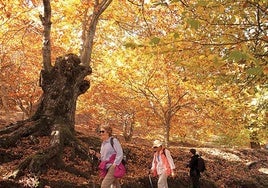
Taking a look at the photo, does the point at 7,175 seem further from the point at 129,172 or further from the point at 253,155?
the point at 253,155

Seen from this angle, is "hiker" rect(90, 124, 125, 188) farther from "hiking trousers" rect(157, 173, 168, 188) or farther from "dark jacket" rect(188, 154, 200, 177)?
"dark jacket" rect(188, 154, 200, 177)

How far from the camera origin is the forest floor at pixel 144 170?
9355 mm

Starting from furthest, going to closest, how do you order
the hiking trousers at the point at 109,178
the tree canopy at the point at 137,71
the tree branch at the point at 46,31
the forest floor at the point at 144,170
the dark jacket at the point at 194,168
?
the tree canopy at the point at 137,71 → the tree branch at the point at 46,31 → the dark jacket at the point at 194,168 → the forest floor at the point at 144,170 → the hiking trousers at the point at 109,178

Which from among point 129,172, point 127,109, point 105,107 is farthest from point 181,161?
point 105,107

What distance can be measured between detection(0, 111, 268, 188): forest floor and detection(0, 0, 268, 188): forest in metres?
0.05

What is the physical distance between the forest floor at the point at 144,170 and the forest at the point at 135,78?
5cm

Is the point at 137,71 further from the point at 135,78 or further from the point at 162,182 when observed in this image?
the point at 162,182

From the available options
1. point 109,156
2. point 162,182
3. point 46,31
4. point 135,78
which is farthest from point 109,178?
point 135,78

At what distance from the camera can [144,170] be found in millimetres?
12914

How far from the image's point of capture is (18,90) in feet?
80.0

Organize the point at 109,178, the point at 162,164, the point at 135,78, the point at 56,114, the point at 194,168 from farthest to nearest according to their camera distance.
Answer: the point at 135,78 < the point at 56,114 < the point at 194,168 < the point at 162,164 < the point at 109,178

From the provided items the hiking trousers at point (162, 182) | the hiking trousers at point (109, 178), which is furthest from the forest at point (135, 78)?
the hiking trousers at point (109, 178)

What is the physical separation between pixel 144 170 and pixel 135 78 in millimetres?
6696

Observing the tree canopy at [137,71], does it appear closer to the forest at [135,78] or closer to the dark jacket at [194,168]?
the forest at [135,78]
